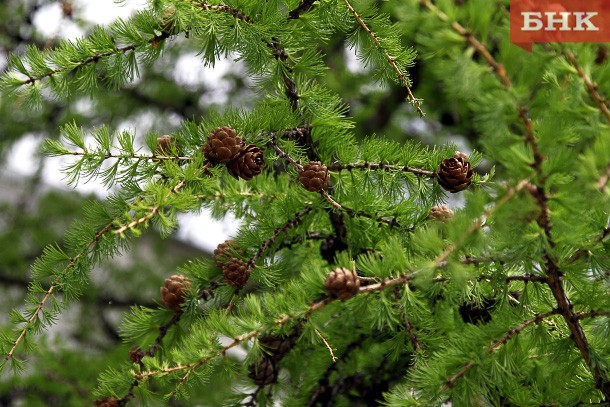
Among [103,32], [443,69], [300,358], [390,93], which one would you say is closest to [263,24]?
[103,32]

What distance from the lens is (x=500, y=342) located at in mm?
570

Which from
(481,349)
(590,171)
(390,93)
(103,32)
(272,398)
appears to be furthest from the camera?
(390,93)

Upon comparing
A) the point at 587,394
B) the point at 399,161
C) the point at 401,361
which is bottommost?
the point at 401,361

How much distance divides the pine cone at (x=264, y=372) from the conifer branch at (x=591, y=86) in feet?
1.41

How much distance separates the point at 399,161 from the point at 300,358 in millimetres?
306

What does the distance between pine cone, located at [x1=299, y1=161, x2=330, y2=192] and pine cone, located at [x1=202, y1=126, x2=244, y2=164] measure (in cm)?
6

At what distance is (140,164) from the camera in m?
0.64

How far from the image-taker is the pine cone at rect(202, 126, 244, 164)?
0.61 m

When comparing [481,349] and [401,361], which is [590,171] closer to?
[481,349]

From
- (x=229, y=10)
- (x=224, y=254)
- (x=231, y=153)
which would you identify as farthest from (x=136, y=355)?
(x=229, y=10)

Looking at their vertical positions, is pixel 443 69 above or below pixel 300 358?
above

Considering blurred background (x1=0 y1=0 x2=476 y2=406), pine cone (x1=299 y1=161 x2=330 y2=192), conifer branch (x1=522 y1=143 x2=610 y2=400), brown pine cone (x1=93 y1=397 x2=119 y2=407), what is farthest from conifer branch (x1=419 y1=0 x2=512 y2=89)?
blurred background (x1=0 y1=0 x2=476 y2=406)

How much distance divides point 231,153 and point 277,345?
0.83 ft

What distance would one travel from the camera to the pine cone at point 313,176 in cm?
62
